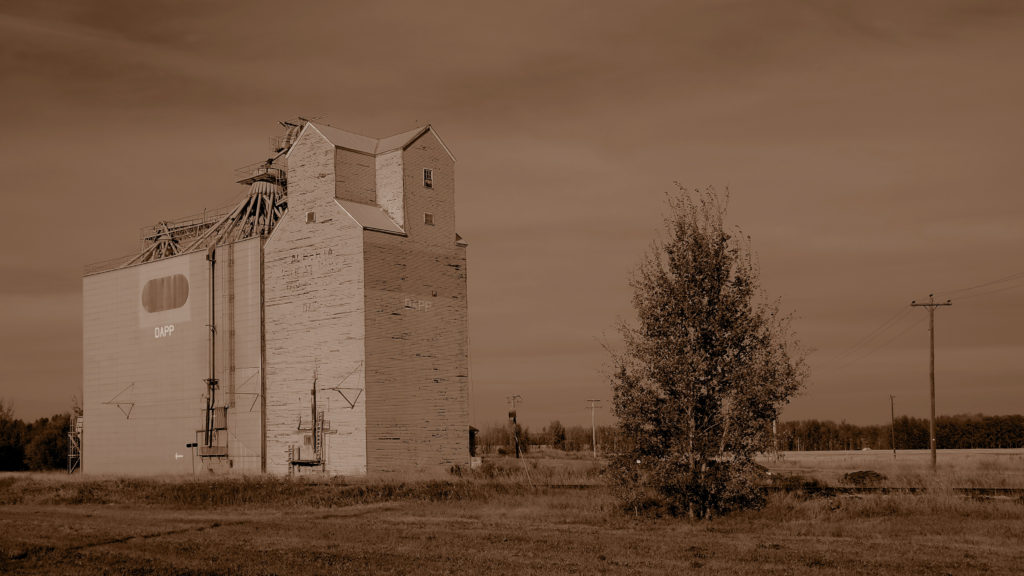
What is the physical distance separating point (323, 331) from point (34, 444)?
5250cm

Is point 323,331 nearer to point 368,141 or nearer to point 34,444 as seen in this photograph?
point 368,141

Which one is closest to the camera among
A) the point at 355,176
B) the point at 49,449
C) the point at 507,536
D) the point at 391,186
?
the point at 507,536

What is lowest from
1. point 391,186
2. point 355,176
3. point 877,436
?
point 877,436

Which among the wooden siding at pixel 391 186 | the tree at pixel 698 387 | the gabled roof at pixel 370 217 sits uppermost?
the wooden siding at pixel 391 186

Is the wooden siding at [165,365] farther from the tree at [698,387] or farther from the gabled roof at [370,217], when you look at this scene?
the tree at [698,387]

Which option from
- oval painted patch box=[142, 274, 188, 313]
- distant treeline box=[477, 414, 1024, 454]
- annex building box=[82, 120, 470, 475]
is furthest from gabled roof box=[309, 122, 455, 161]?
distant treeline box=[477, 414, 1024, 454]

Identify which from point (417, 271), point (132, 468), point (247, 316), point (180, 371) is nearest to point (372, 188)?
point (417, 271)

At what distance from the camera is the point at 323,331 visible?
45.5 m

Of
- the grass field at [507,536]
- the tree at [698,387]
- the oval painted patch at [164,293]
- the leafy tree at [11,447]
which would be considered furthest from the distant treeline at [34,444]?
the tree at [698,387]

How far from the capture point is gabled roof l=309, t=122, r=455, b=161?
47.1 meters

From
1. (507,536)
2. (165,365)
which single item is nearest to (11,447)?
(165,365)

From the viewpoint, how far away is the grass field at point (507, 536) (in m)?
15.9

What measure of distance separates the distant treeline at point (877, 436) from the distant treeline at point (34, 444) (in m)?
39.6

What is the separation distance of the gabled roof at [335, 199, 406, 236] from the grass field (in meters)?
15.0
